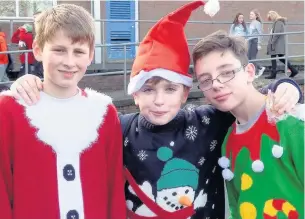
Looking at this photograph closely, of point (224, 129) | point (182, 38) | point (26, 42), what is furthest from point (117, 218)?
point (26, 42)

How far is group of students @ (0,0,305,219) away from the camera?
246cm

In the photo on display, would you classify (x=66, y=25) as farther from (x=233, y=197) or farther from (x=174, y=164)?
(x=233, y=197)

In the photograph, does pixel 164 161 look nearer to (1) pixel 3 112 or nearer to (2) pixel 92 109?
(2) pixel 92 109

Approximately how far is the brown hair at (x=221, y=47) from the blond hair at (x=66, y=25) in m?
0.54

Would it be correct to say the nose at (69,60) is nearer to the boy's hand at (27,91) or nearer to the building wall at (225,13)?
the boy's hand at (27,91)

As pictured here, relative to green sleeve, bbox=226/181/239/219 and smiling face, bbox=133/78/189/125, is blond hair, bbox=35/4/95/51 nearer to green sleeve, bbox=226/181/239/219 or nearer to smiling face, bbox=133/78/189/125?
smiling face, bbox=133/78/189/125

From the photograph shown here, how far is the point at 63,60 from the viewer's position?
247 centimetres

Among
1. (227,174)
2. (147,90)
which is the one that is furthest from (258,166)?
(147,90)

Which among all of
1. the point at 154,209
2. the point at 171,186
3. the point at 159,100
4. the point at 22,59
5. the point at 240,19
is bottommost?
the point at 154,209

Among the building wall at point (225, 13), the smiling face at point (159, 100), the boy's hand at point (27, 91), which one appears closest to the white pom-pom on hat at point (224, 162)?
the smiling face at point (159, 100)

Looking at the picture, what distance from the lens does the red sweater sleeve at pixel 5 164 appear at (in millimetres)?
2408

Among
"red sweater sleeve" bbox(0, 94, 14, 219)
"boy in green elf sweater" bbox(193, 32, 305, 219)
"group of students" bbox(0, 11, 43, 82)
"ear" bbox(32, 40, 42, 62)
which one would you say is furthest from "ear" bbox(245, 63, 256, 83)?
"group of students" bbox(0, 11, 43, 82)

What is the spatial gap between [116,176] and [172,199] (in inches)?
12.1

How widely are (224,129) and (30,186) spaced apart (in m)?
1.04
